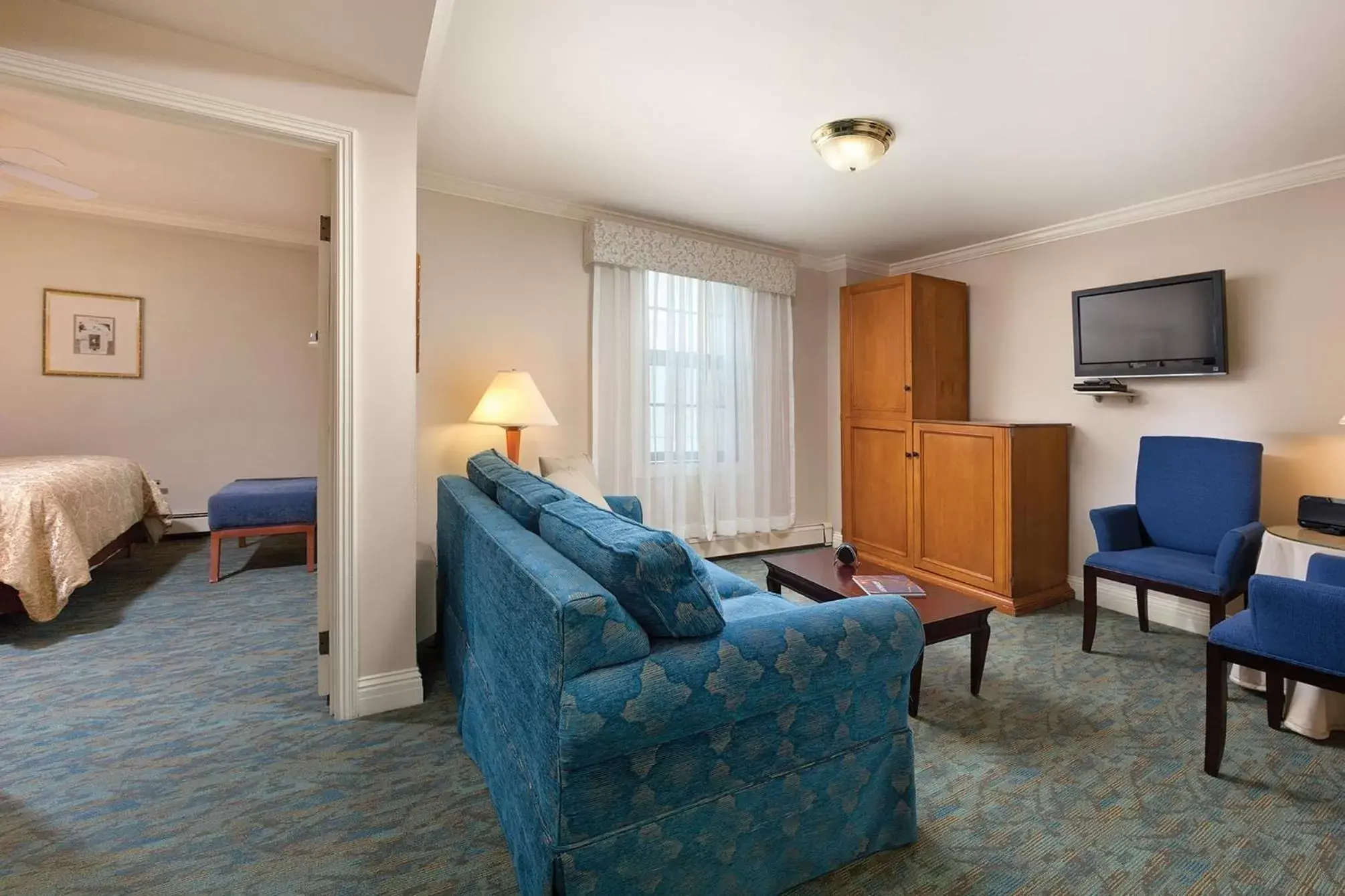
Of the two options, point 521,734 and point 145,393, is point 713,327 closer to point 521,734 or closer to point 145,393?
point 521,734

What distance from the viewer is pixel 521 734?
52.2 inches

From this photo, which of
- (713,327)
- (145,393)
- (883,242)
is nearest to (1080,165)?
(883,242)

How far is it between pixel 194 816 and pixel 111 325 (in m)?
4.93

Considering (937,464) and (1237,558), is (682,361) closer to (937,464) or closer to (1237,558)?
(937,464)

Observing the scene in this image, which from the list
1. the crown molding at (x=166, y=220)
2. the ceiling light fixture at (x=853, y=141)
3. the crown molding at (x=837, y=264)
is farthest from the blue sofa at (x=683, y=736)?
the crown molding at (x=166, y=220)

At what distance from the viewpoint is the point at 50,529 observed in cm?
293

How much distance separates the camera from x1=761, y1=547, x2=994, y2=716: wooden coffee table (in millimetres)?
2174

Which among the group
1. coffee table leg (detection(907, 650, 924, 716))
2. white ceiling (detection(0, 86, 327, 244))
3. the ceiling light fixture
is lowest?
coffee table leg (detection(907, 650, 924, 716))

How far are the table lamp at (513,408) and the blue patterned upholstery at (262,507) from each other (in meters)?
1.64

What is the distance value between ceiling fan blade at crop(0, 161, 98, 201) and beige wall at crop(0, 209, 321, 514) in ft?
4.75

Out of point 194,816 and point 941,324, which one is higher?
point 941,324

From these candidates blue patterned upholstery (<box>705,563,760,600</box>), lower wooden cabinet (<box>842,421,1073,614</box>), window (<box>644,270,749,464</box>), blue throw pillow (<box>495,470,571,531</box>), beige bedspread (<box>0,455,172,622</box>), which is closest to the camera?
blue throw pillow (<box>495,470,571,531</box>)

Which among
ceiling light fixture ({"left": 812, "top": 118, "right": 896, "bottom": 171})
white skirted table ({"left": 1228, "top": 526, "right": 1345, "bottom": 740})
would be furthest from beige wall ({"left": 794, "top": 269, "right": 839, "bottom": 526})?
white skirted table ({"left": 1228, "top": 526, "right": 1345, "bottom": 740})

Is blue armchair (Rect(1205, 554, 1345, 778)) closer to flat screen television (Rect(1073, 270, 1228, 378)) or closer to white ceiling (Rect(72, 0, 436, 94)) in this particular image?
flat screen television (Rect(1073, 270, 1228, 378))
